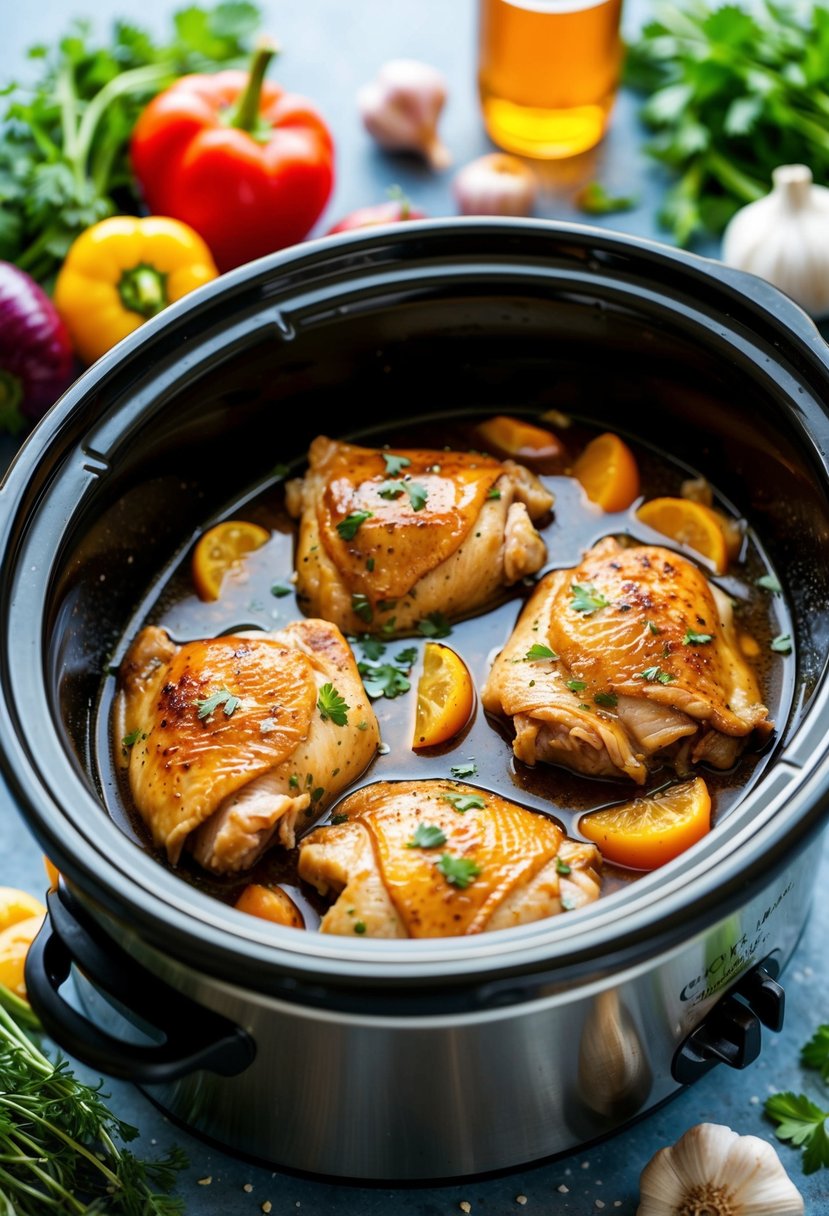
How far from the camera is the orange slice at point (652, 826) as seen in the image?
7.43 feet

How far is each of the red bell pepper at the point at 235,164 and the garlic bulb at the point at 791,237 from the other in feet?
3.82

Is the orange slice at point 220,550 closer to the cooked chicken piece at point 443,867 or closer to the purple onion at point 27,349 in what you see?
the cooked chicken piece at point 443,867

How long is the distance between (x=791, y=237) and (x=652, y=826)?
6.05 feet

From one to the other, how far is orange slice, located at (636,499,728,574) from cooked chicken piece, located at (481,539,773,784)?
0.20 m

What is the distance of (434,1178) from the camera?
229cm

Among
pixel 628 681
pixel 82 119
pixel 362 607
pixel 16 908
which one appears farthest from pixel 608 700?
pixel 82 119

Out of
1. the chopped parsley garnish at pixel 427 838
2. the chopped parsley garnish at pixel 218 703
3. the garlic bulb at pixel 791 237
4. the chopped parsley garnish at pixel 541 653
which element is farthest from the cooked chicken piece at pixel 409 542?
the garlic bulb at pixel 791 237

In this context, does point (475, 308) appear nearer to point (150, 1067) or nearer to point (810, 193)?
point (810, 193)

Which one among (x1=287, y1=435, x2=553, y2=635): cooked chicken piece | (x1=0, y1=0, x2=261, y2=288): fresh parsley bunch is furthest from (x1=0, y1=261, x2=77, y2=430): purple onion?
(x1=287, y1=435, x2=553, y2=635): cooked chicken piece

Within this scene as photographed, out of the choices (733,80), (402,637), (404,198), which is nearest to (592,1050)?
(402,637)

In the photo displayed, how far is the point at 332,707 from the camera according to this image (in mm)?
2391

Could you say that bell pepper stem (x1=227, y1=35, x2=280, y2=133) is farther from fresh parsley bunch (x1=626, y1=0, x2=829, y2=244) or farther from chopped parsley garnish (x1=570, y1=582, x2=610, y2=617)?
chopped parsley garnish (x1=570, y1=582, x2=610, y2=617)

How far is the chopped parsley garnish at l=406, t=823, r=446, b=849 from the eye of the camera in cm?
Answer: 213

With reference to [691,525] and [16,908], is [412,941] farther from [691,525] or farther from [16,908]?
[691,525]
